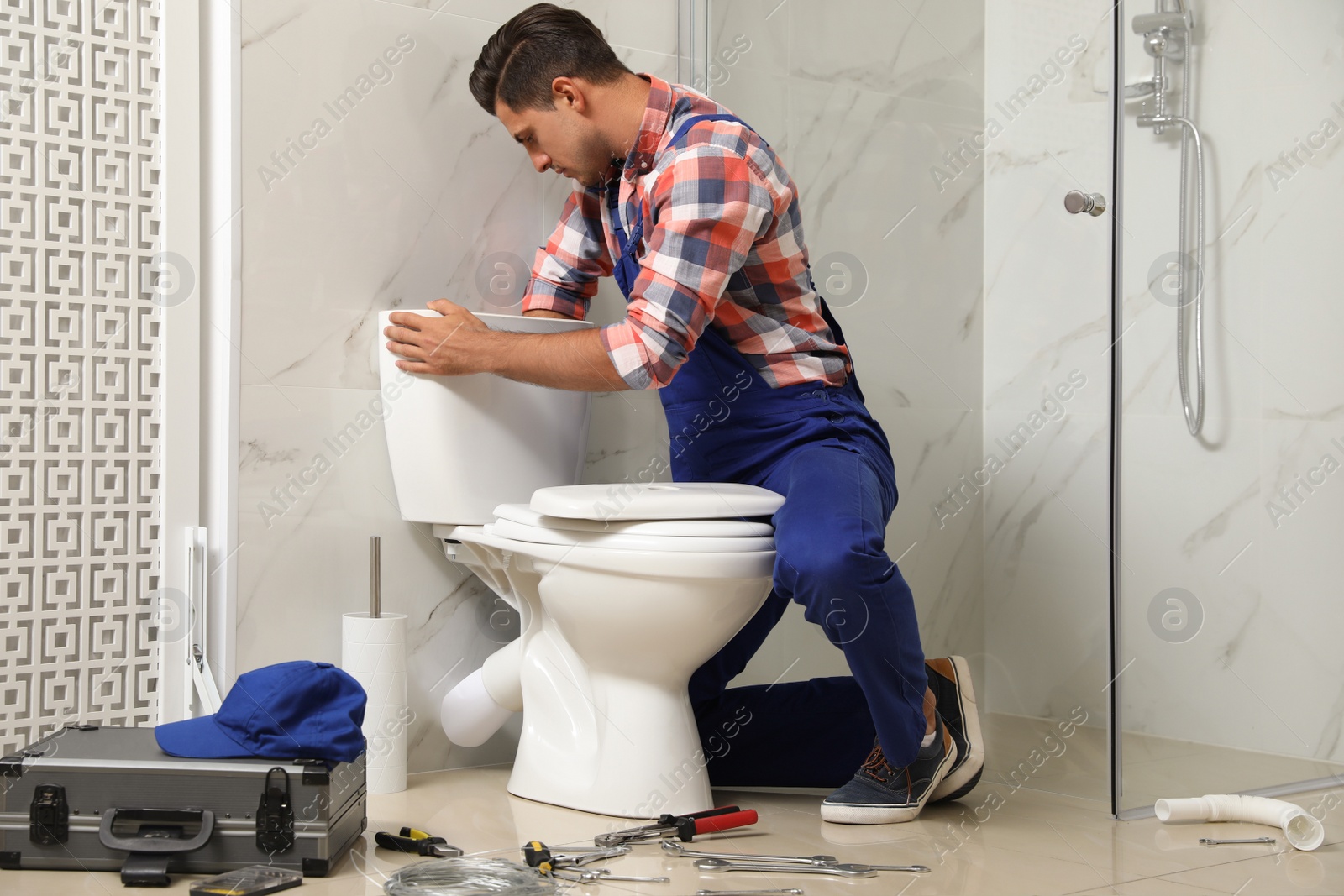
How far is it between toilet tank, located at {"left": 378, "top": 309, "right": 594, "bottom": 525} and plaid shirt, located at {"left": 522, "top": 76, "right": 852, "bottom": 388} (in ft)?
0.57

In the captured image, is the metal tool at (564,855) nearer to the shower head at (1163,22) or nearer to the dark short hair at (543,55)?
the dark short hair at (543,55)

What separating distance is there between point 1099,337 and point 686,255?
0.76m

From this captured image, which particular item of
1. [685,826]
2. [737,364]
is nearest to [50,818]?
[685,826]

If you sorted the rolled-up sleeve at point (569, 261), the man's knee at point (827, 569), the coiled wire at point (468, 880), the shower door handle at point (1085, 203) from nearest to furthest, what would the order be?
the coiled wire at point (468, 880)
the man's knee at point (827, 569)
the shower door handle at point (1085, 203)
the rolled-up sleeve at point (569, 261)

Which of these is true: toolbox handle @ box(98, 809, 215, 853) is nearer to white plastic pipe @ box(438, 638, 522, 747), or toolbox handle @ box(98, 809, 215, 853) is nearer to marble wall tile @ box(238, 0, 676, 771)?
marble wall tile @ box(238, 0, 676, 771)

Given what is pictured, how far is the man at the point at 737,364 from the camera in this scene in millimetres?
1507

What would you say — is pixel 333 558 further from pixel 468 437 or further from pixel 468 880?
pixel 468 880

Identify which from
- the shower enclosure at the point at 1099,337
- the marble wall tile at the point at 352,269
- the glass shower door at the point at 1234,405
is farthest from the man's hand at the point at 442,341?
the glass shower door at the point at 1234,405

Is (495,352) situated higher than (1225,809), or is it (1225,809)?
(495,352)

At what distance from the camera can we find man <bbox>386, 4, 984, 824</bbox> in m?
1.51

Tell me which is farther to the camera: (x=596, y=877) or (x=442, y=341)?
(x=442, y=341)

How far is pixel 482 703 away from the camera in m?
1.83

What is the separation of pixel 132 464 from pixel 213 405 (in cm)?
14

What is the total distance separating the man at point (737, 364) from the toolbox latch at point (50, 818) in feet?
2.37
